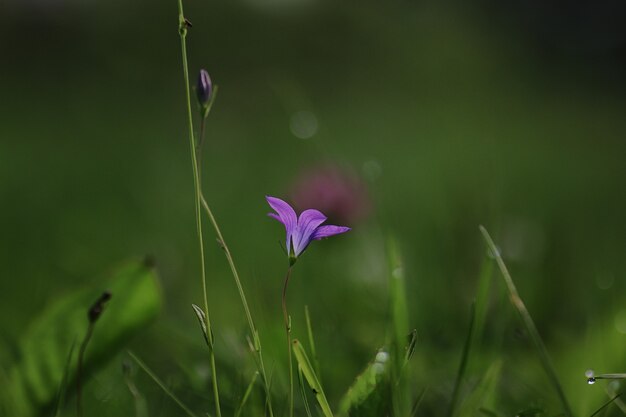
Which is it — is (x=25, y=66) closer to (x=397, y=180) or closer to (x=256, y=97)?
(x=256, y=97)

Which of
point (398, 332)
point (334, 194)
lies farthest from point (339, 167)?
point (398, 332)

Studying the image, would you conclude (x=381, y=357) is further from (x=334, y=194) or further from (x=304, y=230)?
(x=334, y=194)

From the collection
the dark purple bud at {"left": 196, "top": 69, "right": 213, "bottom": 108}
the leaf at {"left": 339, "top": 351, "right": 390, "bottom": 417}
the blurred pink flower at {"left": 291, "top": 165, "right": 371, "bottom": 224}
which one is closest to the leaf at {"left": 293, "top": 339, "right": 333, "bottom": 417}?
the leaf at {"left": 339, "top": 351, "right": 390, "bottom": 417}

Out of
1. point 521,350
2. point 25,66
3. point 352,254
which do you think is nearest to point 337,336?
point 521,350

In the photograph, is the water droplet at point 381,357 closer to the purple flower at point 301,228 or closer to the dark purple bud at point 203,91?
the purple flower at point 301,228

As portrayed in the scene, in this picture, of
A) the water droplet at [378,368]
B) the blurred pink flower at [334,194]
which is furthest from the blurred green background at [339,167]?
the water droplet at [378,368]
